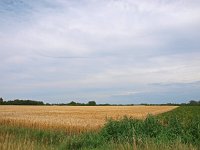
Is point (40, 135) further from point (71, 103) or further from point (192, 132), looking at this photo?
point (71, 103)

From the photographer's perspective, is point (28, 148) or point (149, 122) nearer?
point (28, 148)

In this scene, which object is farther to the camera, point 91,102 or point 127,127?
point 91,102

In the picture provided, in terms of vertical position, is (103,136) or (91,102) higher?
(91,102)

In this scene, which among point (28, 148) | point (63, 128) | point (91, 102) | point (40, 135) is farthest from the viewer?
point (91, 102)

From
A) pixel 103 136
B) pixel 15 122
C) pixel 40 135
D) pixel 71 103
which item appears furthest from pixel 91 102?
pixel 103 136

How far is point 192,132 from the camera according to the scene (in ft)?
51.5

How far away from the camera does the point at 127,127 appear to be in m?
16.9

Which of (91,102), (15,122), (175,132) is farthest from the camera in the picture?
(91,102)

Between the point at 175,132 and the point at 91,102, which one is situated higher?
the point at 91,102

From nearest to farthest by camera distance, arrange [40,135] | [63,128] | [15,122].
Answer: [40,135] < [63,128] < [15,122]

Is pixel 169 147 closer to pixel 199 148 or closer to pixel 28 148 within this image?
pixel 199 148

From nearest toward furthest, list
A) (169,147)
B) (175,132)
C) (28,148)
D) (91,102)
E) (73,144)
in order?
(169,147), (28,148), (73,144), (175,132), (91,102)

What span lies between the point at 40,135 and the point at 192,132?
380 inches

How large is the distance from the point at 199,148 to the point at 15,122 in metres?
20.5
